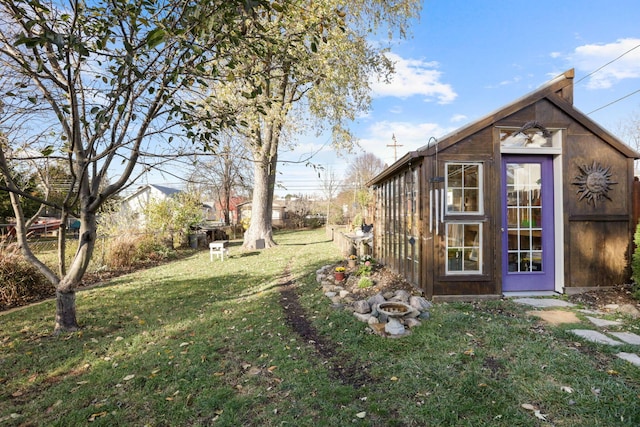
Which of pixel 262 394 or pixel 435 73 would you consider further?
pixel 435 73

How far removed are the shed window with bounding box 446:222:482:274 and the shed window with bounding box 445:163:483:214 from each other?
0.87 ft

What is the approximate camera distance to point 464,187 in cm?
522

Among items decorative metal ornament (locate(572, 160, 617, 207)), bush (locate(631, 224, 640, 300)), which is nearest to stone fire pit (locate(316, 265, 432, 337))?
bush (locate(631, 224, 640, 300))

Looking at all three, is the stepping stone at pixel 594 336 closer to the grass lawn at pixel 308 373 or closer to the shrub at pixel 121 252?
the grass lawn at pixel 308 373

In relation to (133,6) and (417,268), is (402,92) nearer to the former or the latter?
(417,268)

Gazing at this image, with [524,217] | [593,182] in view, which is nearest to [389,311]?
[524,217]

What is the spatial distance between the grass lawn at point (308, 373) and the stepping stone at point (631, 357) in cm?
9

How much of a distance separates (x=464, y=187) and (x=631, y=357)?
113 inches

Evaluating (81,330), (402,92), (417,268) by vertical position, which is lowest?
(81,330)

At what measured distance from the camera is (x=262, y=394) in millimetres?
2807

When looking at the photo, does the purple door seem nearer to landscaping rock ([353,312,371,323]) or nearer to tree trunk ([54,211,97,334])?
landscaping rock ([353,312,371,323])

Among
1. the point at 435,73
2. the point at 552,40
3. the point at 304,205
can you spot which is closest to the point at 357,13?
the point at 435,73

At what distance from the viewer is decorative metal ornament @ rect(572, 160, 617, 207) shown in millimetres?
5258

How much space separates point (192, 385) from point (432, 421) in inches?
82.9
